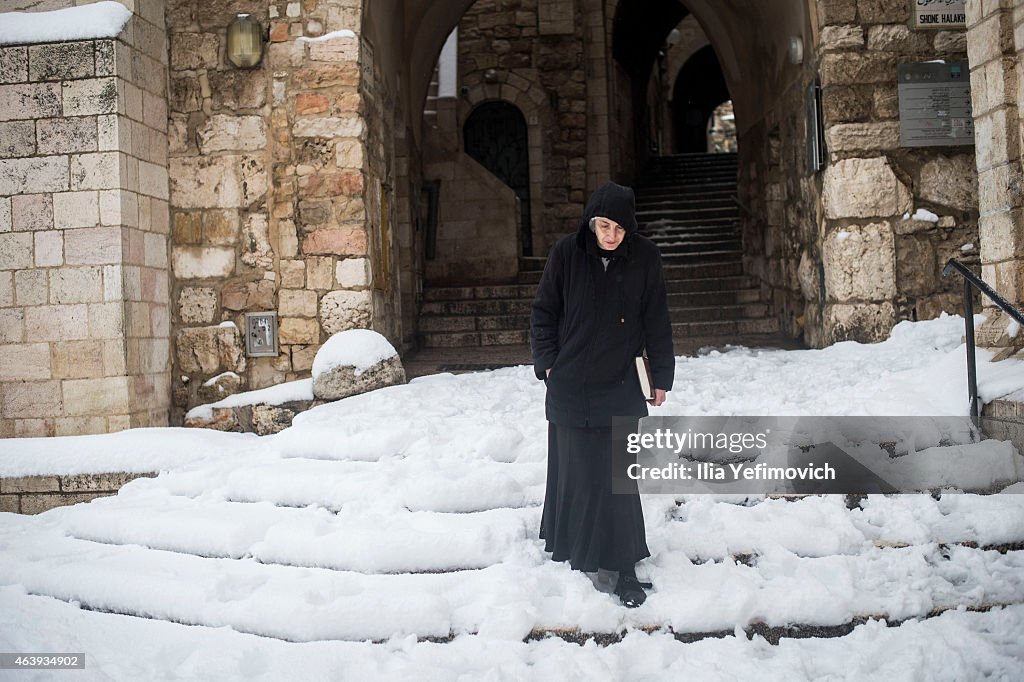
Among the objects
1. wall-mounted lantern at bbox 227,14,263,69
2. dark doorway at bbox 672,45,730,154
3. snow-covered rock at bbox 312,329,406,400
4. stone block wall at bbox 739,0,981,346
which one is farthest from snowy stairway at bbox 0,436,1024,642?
dark doorway at bbox 672,45,730,154

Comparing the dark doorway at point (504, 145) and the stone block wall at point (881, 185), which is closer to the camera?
the stone block wall at point (881, 185)

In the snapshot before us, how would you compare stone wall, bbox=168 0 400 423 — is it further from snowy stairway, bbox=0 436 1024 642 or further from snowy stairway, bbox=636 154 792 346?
snowy stairway, bbox=636 154 792 346

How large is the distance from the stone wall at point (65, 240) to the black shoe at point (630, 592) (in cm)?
384

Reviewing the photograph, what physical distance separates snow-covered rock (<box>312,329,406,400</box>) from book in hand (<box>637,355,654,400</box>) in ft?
9.77

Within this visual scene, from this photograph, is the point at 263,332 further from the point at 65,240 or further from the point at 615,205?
the point at 615,205

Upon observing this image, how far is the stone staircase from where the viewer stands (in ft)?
26.7

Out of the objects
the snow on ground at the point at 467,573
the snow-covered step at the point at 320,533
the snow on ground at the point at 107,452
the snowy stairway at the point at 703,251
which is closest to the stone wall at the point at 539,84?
the snowy stairway at the point at 703,251

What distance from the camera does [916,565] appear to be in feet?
9.82

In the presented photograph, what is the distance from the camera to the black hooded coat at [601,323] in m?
2.85

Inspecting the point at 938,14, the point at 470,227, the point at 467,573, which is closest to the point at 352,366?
the point at 467,573

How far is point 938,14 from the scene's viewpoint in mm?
5883

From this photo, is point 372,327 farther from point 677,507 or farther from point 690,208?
point 690,208

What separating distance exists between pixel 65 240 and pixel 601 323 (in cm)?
407

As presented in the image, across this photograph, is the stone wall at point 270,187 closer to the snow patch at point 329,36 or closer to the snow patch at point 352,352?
the snow patch at point 329,36
